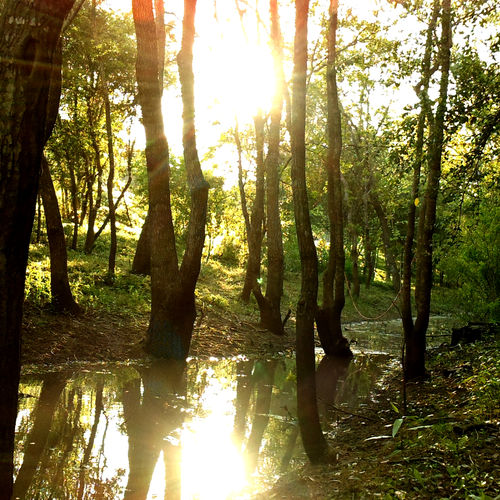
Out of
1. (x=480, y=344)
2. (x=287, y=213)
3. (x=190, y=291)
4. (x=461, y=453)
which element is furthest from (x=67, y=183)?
(x=461, y=453)

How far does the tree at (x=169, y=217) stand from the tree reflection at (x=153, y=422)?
746mm

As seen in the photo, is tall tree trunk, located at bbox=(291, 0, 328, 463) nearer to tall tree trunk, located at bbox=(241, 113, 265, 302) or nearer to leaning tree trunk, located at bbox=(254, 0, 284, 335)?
leaning tree trunk, located at bbox=(254, 0, 284, 335)

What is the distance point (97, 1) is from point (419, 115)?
13.8 meters

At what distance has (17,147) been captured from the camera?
3.64m

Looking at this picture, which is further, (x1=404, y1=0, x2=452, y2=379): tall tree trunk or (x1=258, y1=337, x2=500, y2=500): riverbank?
(x1=404, y1=0, x2=452, y2=379): tall tree trunk

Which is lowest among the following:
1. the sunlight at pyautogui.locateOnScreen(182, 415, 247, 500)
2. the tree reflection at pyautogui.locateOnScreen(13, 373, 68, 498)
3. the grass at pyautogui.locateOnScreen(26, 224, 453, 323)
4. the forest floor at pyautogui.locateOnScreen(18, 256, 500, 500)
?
the sunlight at pyautogui.locateOnScreen(182, 415, 247, 500)

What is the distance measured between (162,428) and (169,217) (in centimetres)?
541

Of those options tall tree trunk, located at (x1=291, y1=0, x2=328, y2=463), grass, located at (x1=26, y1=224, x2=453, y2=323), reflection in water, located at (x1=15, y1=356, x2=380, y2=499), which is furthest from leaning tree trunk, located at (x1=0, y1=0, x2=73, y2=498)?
grass, located at (x1=26, y1=224, x2=453, y2=323)

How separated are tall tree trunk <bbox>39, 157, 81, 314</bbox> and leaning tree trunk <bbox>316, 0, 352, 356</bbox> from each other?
607 cm

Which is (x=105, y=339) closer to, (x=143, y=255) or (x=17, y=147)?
(x=143, y=255)

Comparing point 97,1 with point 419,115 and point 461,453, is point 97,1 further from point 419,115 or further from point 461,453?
point 461,453

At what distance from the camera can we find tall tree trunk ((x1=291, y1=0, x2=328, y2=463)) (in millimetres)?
5926

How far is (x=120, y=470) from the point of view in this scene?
557cm

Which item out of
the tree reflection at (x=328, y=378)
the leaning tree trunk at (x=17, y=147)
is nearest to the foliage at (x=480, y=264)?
the tree reflection at (x=328, y=378)
